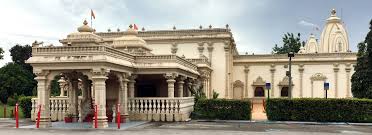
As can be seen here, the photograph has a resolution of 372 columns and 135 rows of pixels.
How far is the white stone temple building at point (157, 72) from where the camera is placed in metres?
18.9

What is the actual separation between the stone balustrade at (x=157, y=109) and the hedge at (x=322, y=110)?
495cm

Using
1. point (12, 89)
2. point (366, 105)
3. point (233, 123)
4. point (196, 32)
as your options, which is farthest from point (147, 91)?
point (12, 89)

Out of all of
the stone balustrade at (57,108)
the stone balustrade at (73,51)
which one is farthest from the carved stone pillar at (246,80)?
the stone balustrade at (73,51)

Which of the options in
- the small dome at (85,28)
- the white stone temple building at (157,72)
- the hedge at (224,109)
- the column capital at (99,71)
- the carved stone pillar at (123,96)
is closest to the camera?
the column capital at (99,71)

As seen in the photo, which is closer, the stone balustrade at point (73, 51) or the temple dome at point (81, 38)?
the stone balustrade at point (73, 51)

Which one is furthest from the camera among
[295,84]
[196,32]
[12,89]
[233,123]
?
[12,89]

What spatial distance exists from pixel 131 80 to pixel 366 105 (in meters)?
12.2

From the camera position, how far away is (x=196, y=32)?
146 ft

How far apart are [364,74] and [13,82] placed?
145 feet

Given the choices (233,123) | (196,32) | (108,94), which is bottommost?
(233,123)

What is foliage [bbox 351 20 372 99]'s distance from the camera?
3122 cm

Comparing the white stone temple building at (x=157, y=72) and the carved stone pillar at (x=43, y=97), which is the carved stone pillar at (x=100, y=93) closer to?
the white stone temple building at (x=157, y=72)

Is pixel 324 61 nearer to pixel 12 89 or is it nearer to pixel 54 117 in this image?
pixel 54 117

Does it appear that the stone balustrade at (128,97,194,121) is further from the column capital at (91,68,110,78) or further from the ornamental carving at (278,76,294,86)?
the ornamental carving at (278,76,294,86)
